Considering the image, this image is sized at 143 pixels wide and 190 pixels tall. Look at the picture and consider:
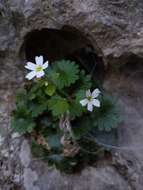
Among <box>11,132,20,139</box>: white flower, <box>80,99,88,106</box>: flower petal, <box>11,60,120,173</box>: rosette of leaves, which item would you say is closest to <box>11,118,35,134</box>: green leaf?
<box>11,60,120,173</box>: rosette of leaves

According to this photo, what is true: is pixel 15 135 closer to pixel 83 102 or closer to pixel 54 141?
pixel 54 141

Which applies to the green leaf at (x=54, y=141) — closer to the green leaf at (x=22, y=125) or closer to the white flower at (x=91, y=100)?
the green leaf at (x=22, y=125)

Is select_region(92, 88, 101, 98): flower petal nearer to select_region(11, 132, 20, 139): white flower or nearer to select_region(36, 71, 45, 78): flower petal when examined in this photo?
select_region(36, 71, 45, 78): flower petal

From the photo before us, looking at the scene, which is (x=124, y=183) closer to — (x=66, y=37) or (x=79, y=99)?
(x=79, y=99)

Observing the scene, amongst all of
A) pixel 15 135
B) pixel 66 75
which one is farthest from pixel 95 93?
pixel 15 135

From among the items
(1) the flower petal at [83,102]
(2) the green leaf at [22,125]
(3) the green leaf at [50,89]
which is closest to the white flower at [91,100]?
(1) the flower petal at [83,102]

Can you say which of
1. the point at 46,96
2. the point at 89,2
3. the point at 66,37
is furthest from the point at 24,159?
the point at 89,2

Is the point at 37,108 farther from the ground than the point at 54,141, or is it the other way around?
the point at 37,108
